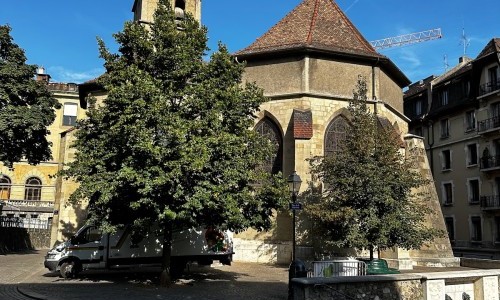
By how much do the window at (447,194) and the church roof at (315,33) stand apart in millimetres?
19967

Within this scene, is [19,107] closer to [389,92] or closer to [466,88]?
[389,92]

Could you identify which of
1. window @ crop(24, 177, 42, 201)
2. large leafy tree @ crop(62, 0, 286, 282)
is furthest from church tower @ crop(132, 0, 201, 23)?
window @ crop(24, 177, 42, 201)

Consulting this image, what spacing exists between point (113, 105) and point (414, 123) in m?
34.5

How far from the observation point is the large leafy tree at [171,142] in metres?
11.7

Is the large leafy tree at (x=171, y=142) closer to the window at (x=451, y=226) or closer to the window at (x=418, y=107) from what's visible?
the window at (x=451, y=226)

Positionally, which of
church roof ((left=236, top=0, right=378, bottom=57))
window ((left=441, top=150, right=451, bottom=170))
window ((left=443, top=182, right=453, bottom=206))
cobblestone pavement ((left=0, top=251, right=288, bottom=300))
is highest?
church roof ((left=236, top=0, right=378, bottom=57))

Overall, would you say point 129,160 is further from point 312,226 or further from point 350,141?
point 312,226

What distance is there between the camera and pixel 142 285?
547 inches

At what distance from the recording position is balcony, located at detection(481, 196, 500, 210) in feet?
108

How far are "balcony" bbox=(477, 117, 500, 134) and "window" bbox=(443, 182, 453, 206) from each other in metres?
6.07

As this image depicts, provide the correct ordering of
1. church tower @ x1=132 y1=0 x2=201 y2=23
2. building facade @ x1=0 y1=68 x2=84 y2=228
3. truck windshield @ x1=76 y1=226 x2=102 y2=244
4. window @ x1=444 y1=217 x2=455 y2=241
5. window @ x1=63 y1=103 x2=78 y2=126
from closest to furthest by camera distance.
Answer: truck windshield @ x1=76 y1=226 x2=102 y2=244
church tower @ x1=132 y1=0 x2=201 y2=23
window @ x1=444 y1=217 x2=455 y2=241
building facade @ x1=0 y1=68 x2=84 y2=228
window @ x1=63 y1=103 x2=78 y2=126

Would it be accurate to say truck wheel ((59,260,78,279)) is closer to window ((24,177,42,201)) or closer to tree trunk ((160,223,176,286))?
tree trunk ((160,223,176,286))

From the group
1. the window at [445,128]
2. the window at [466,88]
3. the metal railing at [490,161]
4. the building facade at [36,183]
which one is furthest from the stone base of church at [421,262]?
the building facade at [36,183]

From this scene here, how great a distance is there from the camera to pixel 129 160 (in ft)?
39.2
